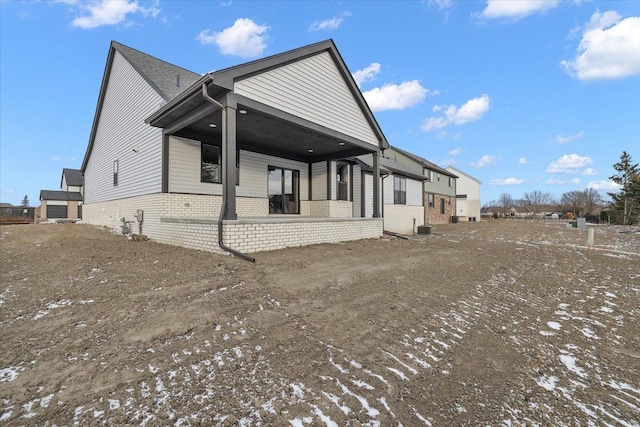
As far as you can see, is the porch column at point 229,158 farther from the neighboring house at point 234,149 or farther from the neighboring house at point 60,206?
the neighboring house at point 60,206

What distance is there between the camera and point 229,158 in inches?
262

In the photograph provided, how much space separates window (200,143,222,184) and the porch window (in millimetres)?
2493

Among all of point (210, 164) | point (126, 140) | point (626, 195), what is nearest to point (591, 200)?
point (626, 195)

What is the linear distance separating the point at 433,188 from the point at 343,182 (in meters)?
15.9

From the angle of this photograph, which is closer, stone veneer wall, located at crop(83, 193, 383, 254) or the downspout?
the downspout

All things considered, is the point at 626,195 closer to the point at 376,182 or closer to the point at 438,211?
the point at 438,211

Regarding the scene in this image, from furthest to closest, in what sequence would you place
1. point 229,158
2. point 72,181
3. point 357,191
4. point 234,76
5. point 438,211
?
1. point 72,181
2. point 438,211
3. point 357,191
4. point 234,76
5. point 229,158

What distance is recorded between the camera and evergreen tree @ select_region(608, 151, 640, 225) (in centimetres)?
2828

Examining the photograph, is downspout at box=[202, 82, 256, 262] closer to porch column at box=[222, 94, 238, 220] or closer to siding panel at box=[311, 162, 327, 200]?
porch column at box=[222, 94, 238, 220]

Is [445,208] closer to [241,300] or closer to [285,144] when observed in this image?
[285,144]

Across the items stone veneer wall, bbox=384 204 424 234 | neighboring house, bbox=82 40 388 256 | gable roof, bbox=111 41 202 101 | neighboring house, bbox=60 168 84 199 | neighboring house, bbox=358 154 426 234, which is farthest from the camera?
neighboring house, bbox=60 168 84 199

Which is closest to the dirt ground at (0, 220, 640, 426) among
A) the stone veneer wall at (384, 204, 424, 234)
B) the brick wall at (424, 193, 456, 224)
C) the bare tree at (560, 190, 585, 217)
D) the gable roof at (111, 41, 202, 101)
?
the gable roof at (111, 41, 202, 101)

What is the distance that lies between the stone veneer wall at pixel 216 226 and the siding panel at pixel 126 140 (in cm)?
66

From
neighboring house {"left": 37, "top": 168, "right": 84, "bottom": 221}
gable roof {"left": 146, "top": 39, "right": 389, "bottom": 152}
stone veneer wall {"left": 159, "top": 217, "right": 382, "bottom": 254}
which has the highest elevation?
gable roof {"left": 146, "top": 39, "right": 389, "bottom": 152}
